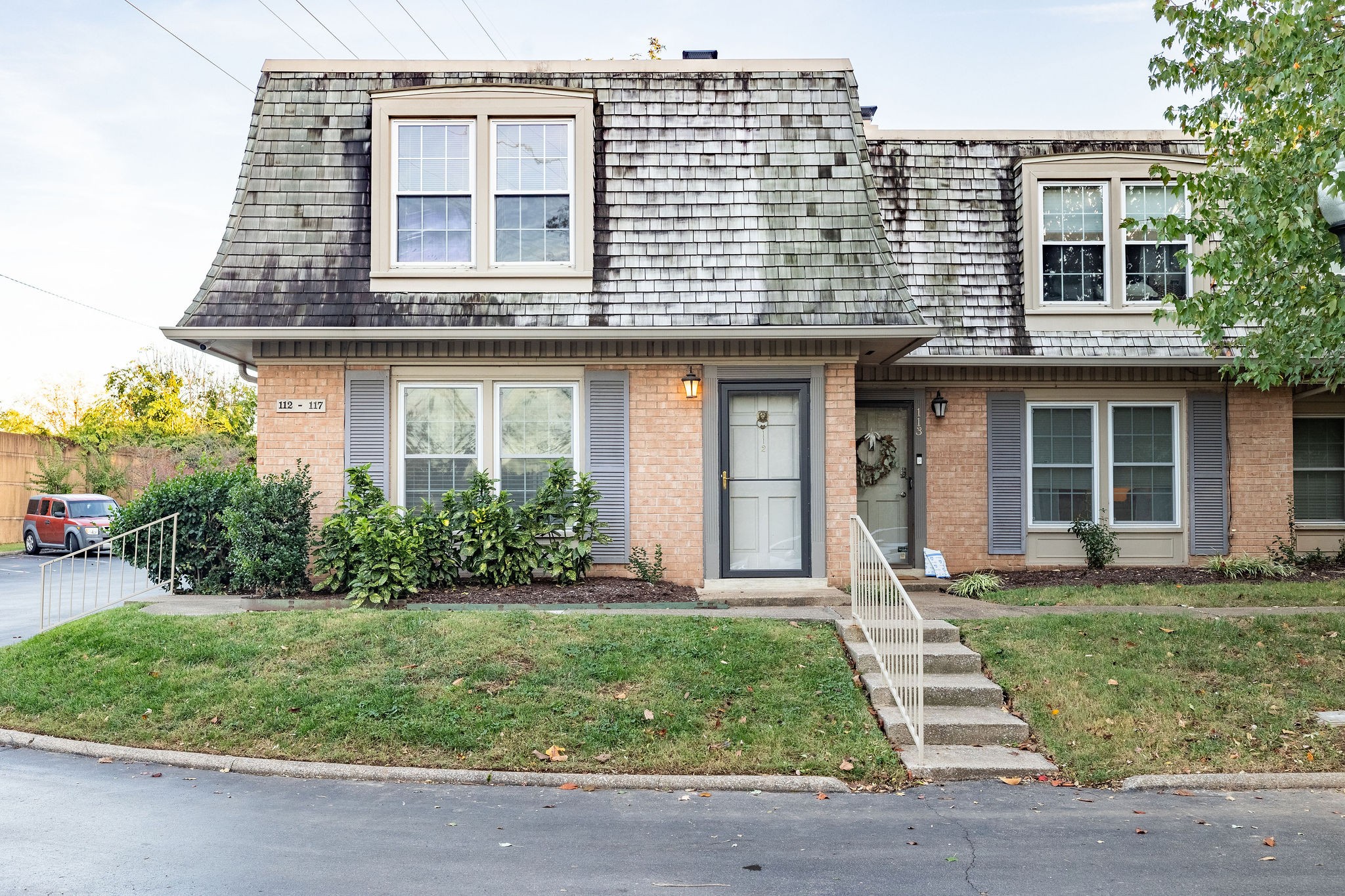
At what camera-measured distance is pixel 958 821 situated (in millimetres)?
5367

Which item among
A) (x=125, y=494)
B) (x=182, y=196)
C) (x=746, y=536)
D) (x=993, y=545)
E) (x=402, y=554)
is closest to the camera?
(x=402, y=554)

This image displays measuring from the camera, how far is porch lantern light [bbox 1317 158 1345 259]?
571cm

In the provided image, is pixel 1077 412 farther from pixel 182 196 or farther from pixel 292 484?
pixel 182 196

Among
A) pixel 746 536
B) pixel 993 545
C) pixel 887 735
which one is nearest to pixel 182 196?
pixel 746 536

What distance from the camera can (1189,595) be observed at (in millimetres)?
10109

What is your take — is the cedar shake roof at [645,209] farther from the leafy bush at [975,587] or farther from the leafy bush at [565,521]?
the leafy bush at [975,587]

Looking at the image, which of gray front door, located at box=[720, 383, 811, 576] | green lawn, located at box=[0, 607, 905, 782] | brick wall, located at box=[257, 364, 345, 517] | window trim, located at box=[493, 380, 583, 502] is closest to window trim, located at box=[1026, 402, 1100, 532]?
gray front door, located at box=[720, 383, 811, 576]

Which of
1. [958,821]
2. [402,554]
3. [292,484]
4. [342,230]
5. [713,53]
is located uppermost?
[713,53]

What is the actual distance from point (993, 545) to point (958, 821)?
778 centimetres

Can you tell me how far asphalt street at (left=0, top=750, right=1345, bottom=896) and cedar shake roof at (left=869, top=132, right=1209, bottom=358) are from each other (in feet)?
24.7

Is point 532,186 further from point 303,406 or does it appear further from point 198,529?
point 198,529

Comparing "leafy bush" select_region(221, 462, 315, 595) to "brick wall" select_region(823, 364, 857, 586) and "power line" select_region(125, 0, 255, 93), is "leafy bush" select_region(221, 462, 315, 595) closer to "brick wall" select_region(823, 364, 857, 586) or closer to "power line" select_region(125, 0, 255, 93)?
"brick wall" select_region(823, 364, 857, 586)

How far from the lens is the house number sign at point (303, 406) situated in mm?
10805

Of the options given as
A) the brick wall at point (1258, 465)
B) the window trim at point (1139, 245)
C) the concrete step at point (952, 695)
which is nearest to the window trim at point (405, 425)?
the concrete step at point (952, 695)
